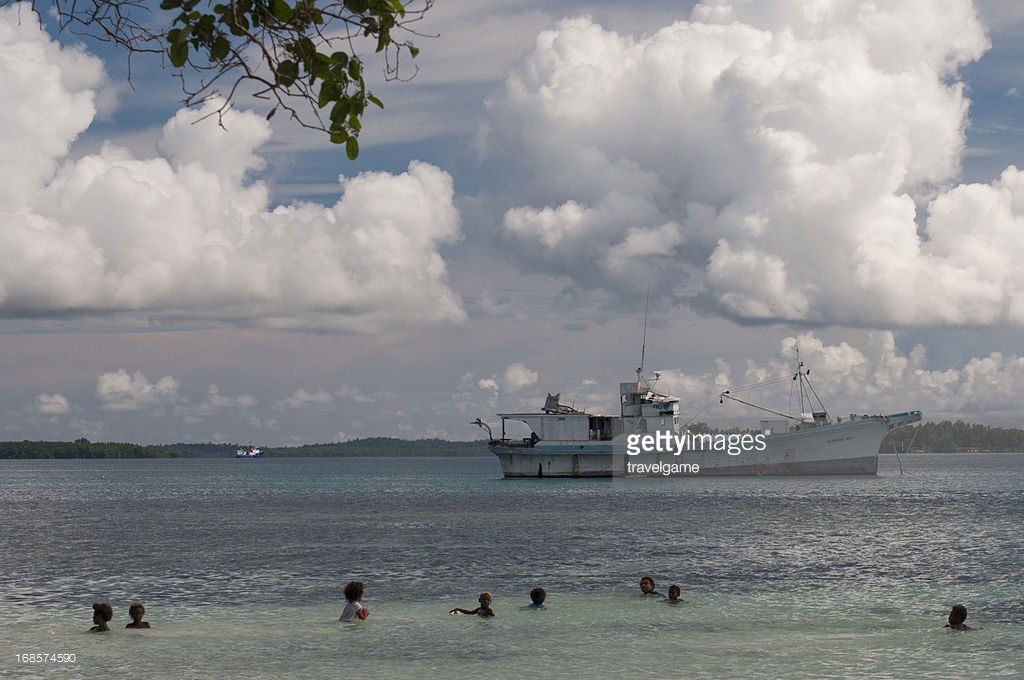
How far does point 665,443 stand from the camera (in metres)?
93.2

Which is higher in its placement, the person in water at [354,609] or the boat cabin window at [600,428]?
the boat cabin window at [600,428]

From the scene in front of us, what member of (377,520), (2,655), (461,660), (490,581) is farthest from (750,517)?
(2,655)

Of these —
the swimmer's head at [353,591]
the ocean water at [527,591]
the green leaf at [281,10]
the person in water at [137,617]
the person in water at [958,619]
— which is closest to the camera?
the green leaf at [281,10]

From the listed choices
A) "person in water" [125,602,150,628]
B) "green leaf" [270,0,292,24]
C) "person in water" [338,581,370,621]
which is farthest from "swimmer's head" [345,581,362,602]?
"green leaf" [270,0,292,24]

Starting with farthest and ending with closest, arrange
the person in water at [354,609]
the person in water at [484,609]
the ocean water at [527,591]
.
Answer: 1. the person in water at [484,609]
2. the person in water at [354,609]
3. the ocean water at [527,591]

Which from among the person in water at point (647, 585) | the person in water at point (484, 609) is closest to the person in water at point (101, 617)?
the person in water at point (484, 609)

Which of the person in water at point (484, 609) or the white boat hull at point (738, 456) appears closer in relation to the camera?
the person in water at point (484, 609)

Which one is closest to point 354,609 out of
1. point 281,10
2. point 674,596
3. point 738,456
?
point 674,596

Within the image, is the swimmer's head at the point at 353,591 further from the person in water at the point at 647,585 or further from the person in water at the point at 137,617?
the person in water at the point at 647,585

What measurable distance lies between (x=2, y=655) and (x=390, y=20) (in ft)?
59.6

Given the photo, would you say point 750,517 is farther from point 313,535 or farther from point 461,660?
point 461,660

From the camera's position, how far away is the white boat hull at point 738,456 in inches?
3679

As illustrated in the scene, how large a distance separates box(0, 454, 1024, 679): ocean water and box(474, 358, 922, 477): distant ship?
32.9 metres

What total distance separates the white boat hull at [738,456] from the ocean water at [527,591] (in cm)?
A: 3411
